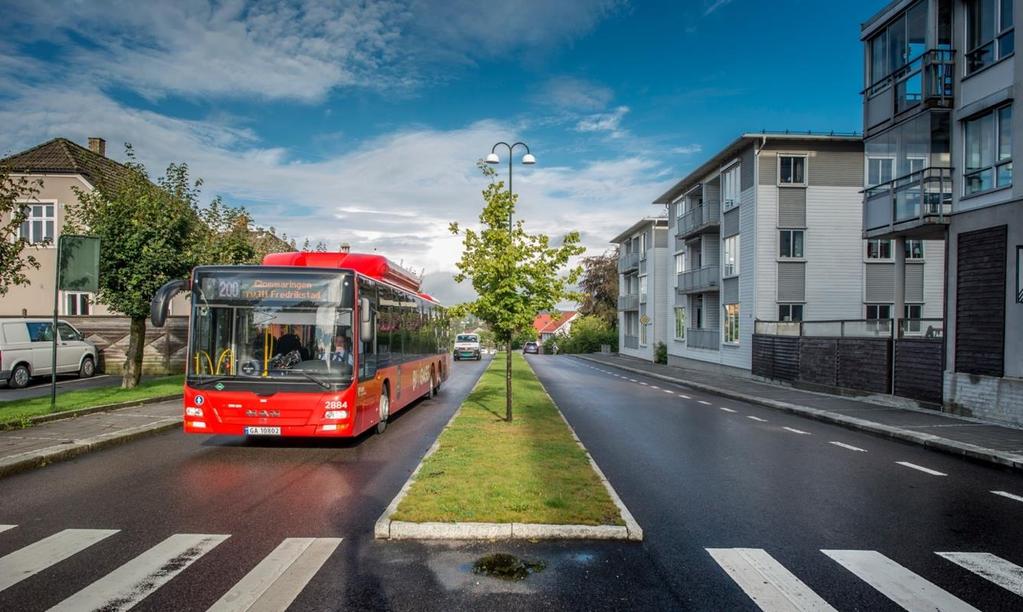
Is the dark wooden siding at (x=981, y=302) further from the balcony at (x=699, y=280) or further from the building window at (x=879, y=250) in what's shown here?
the balcony at (x=699, y=280)

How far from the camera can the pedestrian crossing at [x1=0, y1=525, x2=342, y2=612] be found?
171 inches

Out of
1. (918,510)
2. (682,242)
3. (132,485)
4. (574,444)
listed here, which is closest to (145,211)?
(132,485)

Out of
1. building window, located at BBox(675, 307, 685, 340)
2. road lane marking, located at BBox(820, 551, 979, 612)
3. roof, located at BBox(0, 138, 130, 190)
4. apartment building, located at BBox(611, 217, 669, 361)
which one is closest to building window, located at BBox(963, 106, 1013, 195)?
road lane marking, located at BBox(820, 551, 979, 612)

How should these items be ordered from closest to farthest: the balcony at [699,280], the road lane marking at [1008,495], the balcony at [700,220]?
the road lane marking at [1008,495] → the balcony at [700,220] → the balcony at [699,280]

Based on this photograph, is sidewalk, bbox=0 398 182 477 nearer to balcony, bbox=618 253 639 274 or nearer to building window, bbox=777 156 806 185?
building window, bbox=777 156 806 185

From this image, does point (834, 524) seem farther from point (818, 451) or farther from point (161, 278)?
point (161, 278)

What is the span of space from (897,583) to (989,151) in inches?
551

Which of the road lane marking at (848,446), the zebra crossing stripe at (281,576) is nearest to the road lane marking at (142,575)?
the zebra crossing stripe at (281,576)

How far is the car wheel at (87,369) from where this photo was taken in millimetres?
21906

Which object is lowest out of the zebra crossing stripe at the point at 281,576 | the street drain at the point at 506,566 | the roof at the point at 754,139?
the zebra crossing stripe at the point at 281,576

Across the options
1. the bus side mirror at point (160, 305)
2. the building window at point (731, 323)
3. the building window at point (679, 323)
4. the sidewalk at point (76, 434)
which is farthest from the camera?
the building window at point (679, 323)

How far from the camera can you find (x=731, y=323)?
3231 centimetres

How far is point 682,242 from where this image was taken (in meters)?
41.2

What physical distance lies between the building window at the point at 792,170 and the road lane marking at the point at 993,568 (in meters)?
26.2
